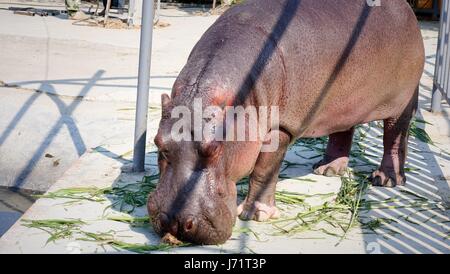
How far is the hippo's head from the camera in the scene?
9.12 ft

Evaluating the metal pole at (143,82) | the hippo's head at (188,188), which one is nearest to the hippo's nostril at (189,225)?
the hippo's head at (188,188)

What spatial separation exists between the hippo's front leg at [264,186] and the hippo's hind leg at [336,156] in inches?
32.7

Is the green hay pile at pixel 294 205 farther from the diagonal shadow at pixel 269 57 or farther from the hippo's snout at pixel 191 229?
the diagonal shadow at pixel 269 57

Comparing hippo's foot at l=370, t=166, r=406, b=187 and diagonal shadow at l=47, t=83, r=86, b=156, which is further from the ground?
hippo's foot at l=370, t=166, r=406, b=187

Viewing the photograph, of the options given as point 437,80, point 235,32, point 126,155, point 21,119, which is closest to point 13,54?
point 21,119

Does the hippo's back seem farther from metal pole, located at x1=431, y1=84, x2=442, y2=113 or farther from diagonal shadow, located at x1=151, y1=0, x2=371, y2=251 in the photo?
metal pole, located at x1=431, y1=84, x2=442, y2=113

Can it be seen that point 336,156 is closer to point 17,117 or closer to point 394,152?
point 394,152

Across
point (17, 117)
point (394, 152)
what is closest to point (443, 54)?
point (394, 152)

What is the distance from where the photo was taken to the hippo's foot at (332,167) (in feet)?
13.7

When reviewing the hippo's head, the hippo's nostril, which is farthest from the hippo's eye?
the hippo's nostril

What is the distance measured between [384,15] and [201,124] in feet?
5.07

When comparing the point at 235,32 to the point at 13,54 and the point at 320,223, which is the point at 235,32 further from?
the point at 13,54

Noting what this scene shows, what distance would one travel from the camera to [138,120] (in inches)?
163

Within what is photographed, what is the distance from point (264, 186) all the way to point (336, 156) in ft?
3.20
